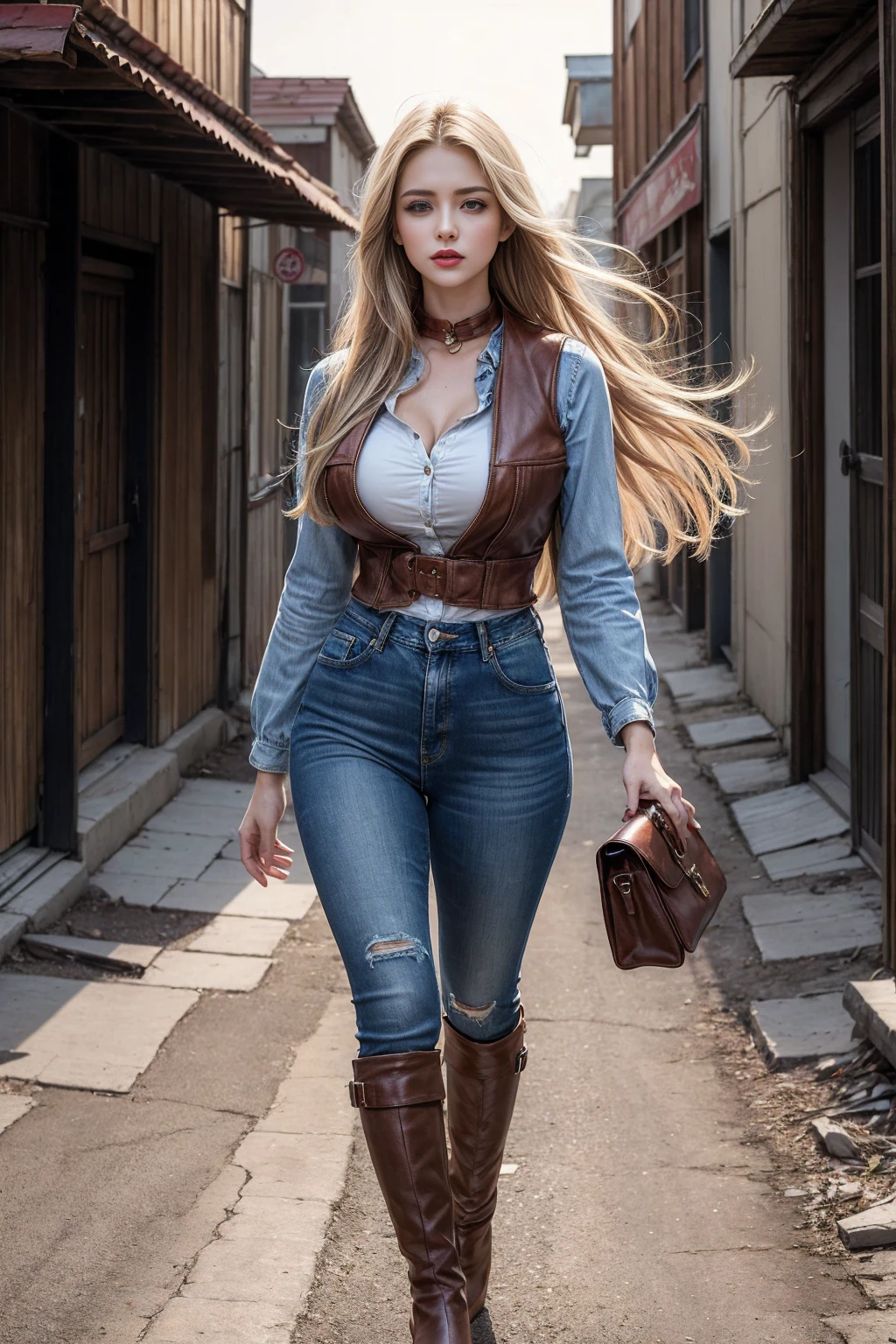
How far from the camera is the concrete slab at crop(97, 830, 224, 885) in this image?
670 cm

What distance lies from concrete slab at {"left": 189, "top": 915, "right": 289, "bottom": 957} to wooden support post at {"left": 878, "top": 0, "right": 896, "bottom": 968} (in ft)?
7.45

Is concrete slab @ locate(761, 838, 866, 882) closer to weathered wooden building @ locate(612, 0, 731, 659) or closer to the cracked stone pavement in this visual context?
the cracked stone pavement

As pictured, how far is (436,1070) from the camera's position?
8.59 feet

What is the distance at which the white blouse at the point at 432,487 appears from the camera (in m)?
2.74

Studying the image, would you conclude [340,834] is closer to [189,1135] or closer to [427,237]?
[427,237]

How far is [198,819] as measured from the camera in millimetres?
7586

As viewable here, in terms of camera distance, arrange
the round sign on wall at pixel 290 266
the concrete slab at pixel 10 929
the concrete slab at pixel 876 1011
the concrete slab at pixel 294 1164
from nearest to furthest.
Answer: the concrete slab at pixel 294 1164 → the concrete slab at pixel 876 1011 → the concrete slab at pixel 10 929 → the round sign on wall at pixel 290 266

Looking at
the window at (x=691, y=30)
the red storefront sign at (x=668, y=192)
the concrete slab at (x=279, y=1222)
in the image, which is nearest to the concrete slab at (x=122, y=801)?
the concrete slab at (x=279, y=1222)

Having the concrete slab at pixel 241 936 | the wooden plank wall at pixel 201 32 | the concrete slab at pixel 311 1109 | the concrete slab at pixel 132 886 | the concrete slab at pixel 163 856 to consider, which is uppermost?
the wooden plank wall at pixel 201 32

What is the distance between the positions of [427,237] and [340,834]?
1036 mm

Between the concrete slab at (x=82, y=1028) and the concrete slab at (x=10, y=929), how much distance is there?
112 millimetres

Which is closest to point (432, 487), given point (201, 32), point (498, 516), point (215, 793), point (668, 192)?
point (498, 516)

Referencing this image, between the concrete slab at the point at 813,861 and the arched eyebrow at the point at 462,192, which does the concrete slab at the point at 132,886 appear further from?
the arched eyebrow at the point at 462,192

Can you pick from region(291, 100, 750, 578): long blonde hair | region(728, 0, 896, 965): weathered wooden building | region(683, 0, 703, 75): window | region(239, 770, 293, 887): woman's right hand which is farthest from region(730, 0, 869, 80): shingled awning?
region(683, 0, 703, 75): window
